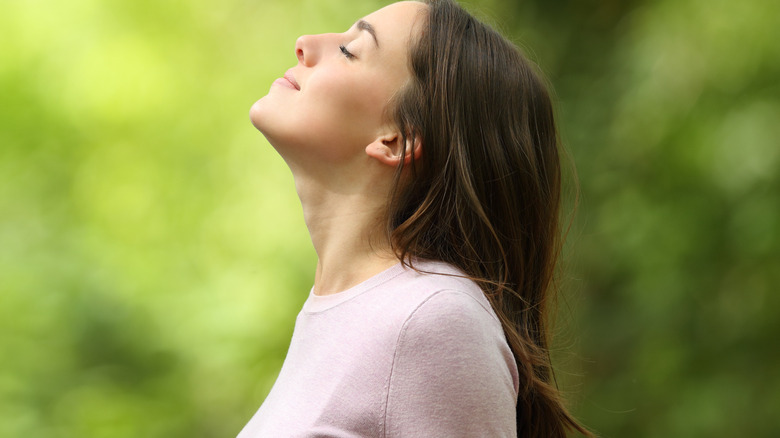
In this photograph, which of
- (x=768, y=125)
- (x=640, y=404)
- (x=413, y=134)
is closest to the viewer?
(x=413, y=134)

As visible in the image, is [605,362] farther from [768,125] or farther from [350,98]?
[350,98]

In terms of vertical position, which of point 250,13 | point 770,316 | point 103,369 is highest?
point 250,13

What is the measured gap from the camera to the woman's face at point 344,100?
1.02 m

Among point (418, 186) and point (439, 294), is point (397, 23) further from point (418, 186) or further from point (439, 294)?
point (439, 294)

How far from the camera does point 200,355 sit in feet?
8.12

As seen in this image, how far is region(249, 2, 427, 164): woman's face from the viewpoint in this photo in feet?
3.35

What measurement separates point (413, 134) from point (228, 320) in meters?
1.63

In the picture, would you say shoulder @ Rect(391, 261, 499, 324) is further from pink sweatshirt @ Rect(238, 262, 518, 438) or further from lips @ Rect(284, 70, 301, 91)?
lips @ Rect(284, 70, 301, 91)

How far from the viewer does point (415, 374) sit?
0.86m

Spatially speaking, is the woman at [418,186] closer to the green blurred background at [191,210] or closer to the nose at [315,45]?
the nose at [315,45]

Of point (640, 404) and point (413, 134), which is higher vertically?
point (413, 134)

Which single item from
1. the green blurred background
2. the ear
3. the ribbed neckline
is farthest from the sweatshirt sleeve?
the green blurred background

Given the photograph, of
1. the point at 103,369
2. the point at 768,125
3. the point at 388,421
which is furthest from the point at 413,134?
the point at 103,369

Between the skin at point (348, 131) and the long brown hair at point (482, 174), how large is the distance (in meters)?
0.03
